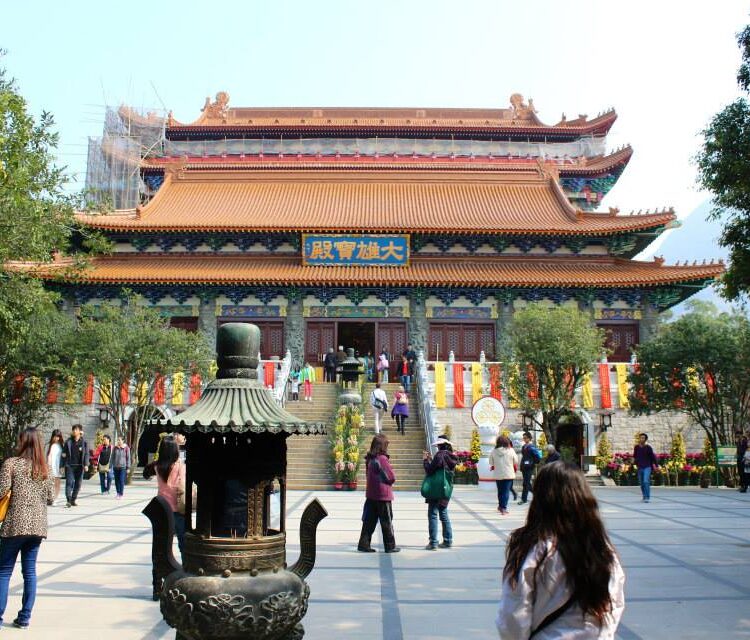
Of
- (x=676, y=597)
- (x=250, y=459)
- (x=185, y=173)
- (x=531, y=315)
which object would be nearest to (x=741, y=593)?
(x=676, y=597)

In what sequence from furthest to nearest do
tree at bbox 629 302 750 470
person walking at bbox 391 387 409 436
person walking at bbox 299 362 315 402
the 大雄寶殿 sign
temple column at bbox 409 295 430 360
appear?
1. the 大雄寶殿 sign
2. temple column at bbox 409 295 430 360
3. person walking at bbox 299 362 315 402
4. person walking at bbox 391 387 409 436
5. tree at bbox 629 302 750 470

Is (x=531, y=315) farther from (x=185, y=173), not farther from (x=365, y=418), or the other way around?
(x=185, y=173)

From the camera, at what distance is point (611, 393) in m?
21.6

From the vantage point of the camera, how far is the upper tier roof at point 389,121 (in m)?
36.1

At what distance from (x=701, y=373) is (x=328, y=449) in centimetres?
970

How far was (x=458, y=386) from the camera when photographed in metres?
21.5

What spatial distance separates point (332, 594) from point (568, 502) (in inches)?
183

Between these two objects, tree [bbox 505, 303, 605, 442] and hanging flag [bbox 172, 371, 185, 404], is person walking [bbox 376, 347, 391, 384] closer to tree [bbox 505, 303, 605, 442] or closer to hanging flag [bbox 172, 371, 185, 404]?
tree [bbox 505, 303, 605, 442]

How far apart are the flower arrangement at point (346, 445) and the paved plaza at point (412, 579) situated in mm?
4180

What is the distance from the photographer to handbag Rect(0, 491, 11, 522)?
557cm

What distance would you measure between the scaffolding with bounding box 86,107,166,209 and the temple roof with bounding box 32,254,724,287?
397 inches

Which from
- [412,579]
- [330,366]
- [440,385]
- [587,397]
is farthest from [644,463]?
[330,366]

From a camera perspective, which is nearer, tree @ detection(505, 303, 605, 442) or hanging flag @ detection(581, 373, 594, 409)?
tree @ detection(505, 303, 605, 442)

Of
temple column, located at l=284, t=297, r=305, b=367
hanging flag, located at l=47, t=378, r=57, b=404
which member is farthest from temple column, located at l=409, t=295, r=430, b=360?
hanging flag, located at l=47, t=378, r=57, b=404
